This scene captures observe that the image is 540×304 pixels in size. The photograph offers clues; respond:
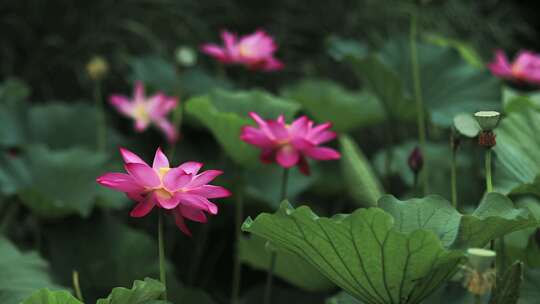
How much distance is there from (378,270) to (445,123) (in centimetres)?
72

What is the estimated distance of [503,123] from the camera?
1103mm

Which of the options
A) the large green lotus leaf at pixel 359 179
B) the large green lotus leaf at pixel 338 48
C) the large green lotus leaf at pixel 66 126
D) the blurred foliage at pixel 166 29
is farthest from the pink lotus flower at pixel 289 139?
the blurred foliage at pixel 166 29

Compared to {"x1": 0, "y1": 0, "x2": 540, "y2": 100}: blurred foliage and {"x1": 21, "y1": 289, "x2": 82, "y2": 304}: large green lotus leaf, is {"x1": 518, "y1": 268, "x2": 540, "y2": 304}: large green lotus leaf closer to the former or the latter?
{"x1": 21, "y1": 289, "x2": 82, "y2": 304}: large green lotus leaf

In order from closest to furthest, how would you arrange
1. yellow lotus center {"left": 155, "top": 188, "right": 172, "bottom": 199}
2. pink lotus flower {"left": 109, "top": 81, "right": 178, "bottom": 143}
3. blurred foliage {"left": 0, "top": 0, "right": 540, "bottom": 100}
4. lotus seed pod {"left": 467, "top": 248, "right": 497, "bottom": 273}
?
lotus seed pod {"left": 467, "top": 248, "right": 497, "bottom": 273}, yellow lotus center {"left": 155, "top": 188, "right": 172, "bottom": 199}, pink lotus flower {"left": 109, "top": 81, "right": 178, "bottom": 143}, blurred foliage {"left": 0, "top": 0, "right": 540, "bottom": 100}

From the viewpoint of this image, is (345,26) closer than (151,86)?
No

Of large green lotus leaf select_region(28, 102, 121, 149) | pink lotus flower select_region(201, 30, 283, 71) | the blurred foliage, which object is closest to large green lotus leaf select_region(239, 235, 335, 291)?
pink lotus flower select_region(201, 30, 283, 71)

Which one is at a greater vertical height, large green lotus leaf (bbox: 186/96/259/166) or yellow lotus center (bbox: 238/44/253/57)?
yellow lotus center (bbox: 238/44/253/57)

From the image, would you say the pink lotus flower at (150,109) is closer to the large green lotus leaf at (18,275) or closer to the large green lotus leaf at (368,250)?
the large green lotus leaf at (18,275)

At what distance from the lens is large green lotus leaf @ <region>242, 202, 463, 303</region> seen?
0.74 metres

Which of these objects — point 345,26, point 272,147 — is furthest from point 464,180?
point 345,26

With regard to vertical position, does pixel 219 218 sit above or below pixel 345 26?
below

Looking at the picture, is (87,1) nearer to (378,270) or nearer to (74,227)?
(74,227)

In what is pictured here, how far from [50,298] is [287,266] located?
1.69 ft

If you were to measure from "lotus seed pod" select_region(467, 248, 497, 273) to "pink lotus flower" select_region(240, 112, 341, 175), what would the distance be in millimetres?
361
